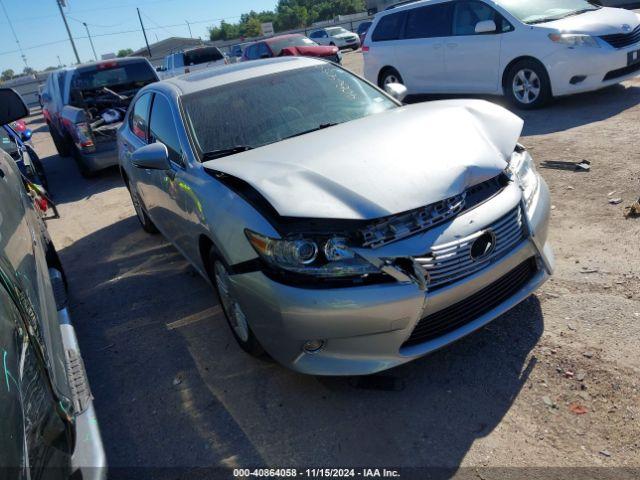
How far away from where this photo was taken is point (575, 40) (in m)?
7.10

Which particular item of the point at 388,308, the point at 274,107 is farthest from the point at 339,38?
the point at 388,308

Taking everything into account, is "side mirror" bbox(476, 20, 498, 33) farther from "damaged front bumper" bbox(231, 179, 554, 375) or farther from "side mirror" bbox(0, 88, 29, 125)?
"side mirror" bbox(0, 88, 29, 125)

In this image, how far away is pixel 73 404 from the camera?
1.99m

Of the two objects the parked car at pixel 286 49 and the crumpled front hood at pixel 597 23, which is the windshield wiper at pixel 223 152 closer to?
the crumpled front hood at pixel 597 23

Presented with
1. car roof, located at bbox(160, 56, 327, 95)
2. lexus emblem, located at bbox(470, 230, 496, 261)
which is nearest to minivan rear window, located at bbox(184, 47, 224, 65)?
car roof, located at bbox(160, 56, 327, 95)

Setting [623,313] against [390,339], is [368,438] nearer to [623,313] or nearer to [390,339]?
[390,339]

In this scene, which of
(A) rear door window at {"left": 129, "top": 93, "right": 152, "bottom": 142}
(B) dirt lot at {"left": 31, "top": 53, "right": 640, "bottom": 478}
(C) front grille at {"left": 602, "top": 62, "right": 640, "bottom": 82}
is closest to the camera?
(B) dirt lot at {"left": 31, "top": 53, "right": 640, "bottom": 478}

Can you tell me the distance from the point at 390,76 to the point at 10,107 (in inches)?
299

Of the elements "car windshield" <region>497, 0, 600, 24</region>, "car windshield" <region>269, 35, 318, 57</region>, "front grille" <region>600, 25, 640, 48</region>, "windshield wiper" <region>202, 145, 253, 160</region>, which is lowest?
"car windshield" <region>269, 35, 318, 57</region>

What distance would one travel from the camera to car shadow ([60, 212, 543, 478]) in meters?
2.54

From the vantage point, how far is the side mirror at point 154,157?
3531 mm

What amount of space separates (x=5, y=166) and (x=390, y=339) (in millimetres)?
2881

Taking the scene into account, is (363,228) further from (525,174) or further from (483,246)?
(525,174)

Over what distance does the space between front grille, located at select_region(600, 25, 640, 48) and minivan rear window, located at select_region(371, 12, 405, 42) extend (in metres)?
3.61
